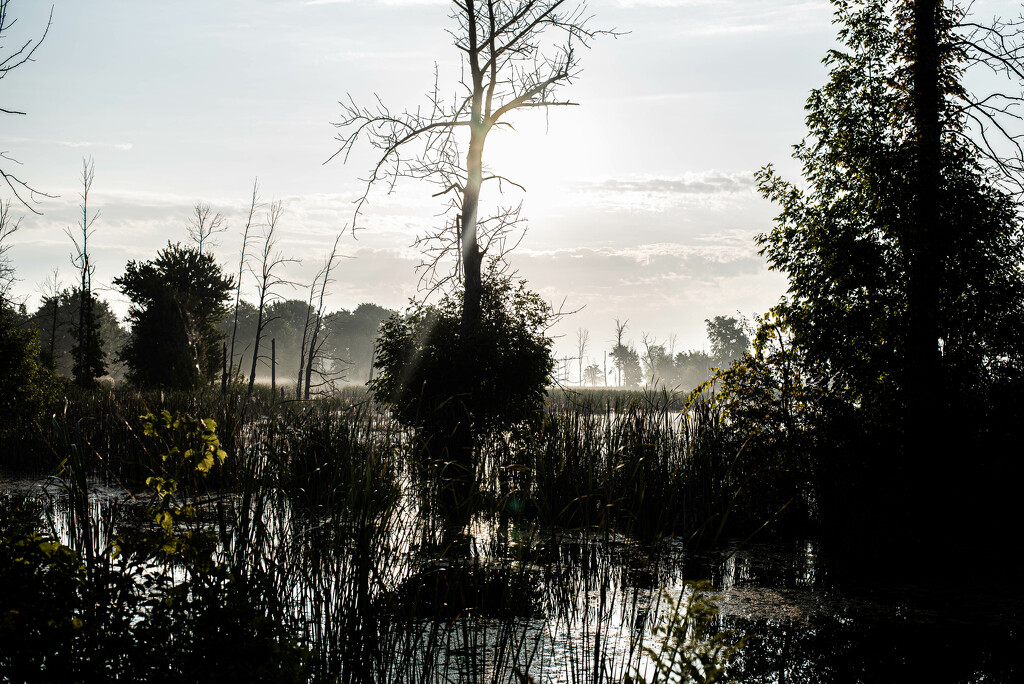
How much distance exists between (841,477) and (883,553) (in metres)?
0.83

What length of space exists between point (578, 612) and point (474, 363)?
5.84m

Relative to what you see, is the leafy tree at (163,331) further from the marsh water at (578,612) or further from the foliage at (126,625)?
the foliage at (126,625)

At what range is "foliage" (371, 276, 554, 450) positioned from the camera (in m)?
10.7

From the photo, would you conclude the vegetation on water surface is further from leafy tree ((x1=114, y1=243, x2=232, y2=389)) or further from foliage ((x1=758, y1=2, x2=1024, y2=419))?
leafy tree ((x1=114, y1=243, x2=232, y2=389))

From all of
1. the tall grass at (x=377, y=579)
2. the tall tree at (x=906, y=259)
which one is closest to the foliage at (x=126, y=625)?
the tall grass at (x=377, y=579)

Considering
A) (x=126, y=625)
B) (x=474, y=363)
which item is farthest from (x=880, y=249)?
(x=126, y=625)

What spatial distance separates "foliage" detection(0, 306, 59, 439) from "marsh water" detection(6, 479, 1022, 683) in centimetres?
895

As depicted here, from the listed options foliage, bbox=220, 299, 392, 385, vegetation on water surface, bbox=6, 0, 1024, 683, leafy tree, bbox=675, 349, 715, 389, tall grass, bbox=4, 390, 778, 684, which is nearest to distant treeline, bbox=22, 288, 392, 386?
foliage, bbox=220, 299, 392, 385

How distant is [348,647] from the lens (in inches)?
154

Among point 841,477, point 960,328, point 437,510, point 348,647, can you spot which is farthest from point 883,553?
point 348,647

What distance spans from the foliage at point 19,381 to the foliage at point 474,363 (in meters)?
6.05

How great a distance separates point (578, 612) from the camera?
5199mm

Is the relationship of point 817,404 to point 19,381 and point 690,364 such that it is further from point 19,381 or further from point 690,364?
point 690,364

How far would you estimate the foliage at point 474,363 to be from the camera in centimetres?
1068
